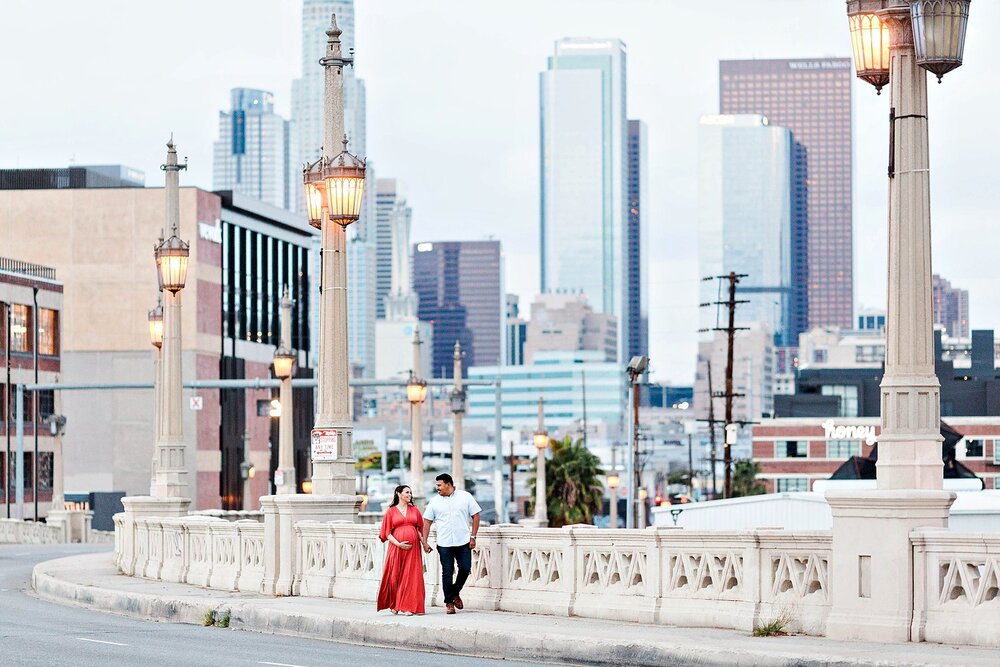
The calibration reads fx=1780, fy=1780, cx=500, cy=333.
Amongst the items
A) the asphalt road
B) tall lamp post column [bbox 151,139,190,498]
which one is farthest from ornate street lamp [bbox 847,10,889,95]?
tall lamp post column [bbox 151,139,190,498]

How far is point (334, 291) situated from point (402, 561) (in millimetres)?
4882

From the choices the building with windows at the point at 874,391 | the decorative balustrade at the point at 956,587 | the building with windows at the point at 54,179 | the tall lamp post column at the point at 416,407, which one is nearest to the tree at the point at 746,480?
the building with windows at the point at 874,391

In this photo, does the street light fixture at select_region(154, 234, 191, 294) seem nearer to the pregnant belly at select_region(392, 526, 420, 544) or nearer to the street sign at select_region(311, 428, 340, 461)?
the street sign at select_region(311, 428, 340, 461)

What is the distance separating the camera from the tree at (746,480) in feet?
412

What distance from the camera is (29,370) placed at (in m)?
97.4

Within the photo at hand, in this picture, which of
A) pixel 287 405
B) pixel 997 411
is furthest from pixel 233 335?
pixel 287 405

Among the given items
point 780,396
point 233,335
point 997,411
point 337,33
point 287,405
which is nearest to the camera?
point 337,33

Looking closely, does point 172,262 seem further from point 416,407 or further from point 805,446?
point 805,446

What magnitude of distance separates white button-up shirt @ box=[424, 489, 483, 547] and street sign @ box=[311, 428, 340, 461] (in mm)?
3338

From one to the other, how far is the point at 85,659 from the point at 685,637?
236 inches

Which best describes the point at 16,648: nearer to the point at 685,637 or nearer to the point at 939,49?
the point at 685,637

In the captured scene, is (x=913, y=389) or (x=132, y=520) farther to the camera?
(x=132, y=520)

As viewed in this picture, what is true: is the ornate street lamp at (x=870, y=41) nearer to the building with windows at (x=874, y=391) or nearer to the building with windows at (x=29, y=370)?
the building with windows at (x=29, y=370)

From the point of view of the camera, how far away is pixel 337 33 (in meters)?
24.7
